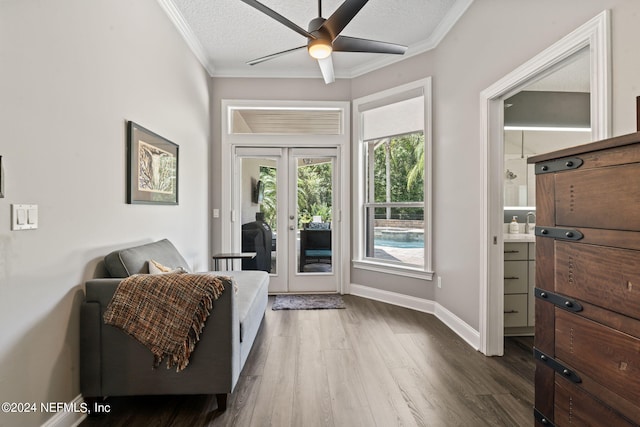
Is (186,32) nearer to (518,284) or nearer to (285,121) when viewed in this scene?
(285,121)

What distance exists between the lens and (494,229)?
2518mm

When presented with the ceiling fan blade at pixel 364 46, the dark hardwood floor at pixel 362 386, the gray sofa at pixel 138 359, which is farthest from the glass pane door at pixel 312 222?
the gray sofa at pixel 138 359

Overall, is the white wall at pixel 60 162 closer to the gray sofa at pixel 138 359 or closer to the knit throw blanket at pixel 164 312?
the gray sofa at pixel 138 359

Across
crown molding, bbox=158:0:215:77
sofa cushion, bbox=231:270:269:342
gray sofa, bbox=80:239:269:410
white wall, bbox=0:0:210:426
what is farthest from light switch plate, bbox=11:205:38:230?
crown molding, bbox=158:0:215:77

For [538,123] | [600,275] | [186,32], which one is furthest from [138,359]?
[538,123]

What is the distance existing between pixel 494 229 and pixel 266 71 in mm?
3304

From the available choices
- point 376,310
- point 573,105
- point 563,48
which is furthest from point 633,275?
point 573,105

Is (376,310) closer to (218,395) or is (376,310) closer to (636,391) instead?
(218,395)

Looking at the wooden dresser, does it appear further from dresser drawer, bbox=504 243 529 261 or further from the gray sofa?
dresser drawer, bbox=504 243 529 261

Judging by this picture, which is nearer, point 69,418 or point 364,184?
point 69,418

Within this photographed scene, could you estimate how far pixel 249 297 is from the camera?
7.98 ft

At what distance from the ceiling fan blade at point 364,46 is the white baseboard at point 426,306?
96.6 inches

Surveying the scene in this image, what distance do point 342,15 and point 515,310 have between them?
9.15 ft

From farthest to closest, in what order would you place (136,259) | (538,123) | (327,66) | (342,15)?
(538,123)
(327,66)
(342,15)
(136,259)
